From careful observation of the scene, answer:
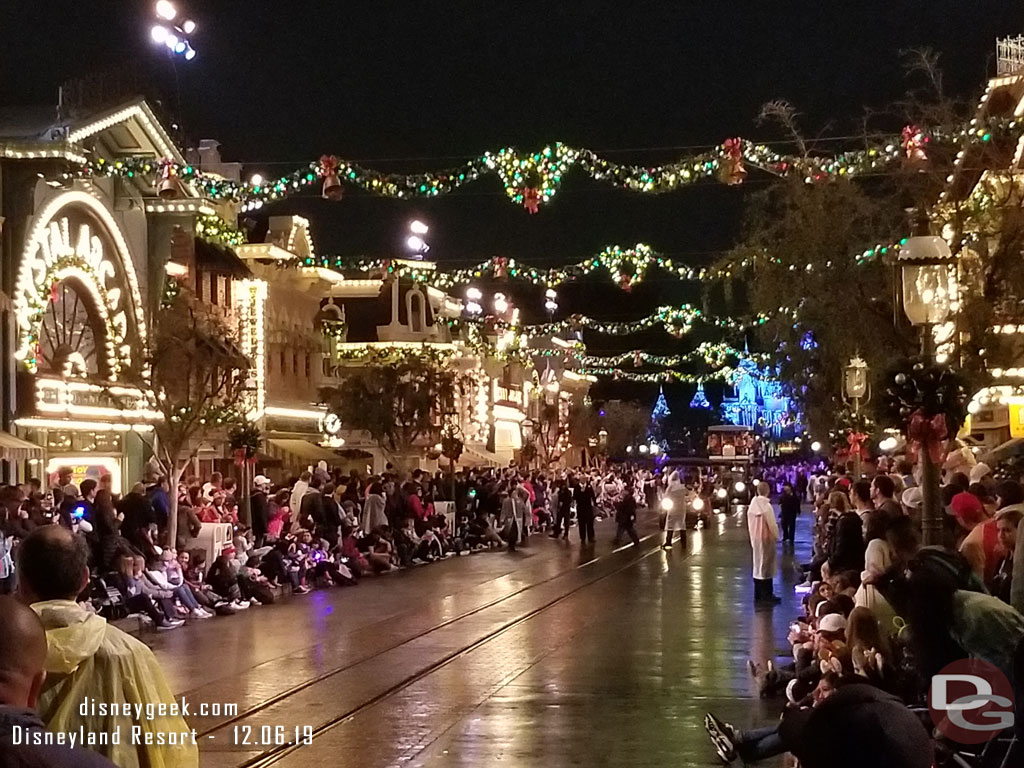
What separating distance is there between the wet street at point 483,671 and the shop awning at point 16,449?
20.2ft

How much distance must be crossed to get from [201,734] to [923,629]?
5892 mm

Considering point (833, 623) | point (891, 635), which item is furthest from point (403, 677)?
point (891, 635)

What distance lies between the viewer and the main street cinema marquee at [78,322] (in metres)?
27.4

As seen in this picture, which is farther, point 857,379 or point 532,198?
point 857,379

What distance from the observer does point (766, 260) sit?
2619cm

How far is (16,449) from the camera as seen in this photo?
24938mm

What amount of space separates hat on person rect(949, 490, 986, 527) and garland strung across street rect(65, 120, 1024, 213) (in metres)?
9.20

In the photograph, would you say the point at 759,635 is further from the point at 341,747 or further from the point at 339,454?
the point at 339,454

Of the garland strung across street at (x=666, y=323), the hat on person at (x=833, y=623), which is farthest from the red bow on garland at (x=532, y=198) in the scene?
the hat on person at (x=833, y=623)

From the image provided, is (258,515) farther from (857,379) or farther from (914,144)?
(914,144)

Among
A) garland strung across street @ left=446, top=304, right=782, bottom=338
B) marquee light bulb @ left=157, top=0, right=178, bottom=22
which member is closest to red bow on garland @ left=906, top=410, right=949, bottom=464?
marquee light bulb @ left=157, top=0, right=178, bottom=22

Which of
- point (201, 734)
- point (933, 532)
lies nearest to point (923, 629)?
point (933, 532)

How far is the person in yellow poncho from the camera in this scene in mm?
4121

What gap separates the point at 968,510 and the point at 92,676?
895 centimetres
